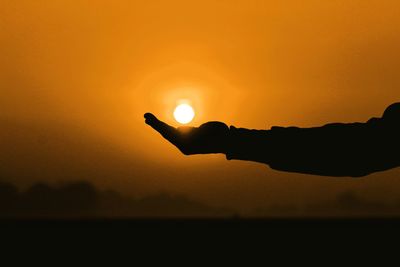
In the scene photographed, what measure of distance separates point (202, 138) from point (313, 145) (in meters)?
0.16

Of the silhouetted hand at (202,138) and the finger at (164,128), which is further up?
the finger at (164,128)

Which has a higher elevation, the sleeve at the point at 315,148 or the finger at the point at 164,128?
the finger at the point at 164,128

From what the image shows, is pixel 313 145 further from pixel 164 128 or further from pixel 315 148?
pixel 164 128

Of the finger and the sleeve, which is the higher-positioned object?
the finger

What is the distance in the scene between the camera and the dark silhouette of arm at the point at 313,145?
2.55ft

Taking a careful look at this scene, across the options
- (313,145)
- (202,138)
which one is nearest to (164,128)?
(202,138)

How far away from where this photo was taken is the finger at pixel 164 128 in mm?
842

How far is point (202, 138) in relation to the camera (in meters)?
0.81

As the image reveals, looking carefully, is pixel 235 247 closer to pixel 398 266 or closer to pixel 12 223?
pixel 398 266

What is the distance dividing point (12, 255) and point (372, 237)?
1903mm

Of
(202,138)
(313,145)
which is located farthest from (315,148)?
(202,138)

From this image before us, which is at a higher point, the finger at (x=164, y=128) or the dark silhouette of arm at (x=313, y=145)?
the finger at (x=164, y=128)

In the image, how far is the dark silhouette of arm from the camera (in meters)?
0.78

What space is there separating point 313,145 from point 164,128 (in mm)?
232
